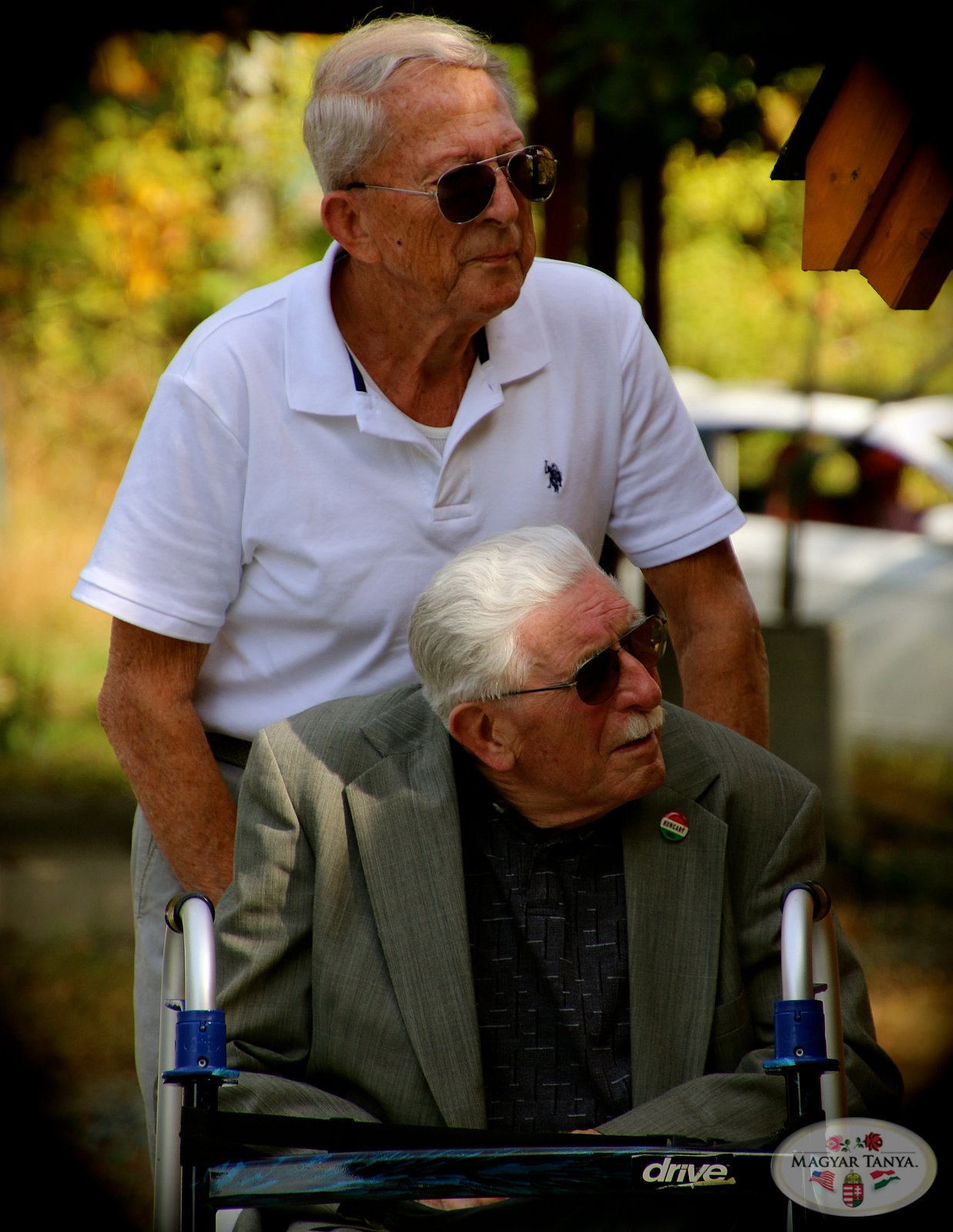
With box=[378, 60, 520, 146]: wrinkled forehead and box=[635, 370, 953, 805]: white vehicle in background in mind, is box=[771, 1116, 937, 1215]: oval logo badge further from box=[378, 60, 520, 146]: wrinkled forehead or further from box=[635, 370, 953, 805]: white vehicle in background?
box=[635, 370, 953, 805]: white vehicle in background

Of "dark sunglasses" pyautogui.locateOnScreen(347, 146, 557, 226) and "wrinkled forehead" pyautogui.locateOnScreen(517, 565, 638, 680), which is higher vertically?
"dark sunglasses" pyautogui.locateOnScreen(347, 146, 557, 226)

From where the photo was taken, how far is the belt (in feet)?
8.36

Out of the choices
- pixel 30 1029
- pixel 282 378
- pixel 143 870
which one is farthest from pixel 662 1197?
pixel 30 1029

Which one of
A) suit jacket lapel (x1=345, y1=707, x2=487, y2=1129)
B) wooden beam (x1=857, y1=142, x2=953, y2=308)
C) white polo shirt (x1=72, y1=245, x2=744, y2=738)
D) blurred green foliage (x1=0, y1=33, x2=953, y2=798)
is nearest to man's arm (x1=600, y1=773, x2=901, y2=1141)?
suit jacket lapel (x1=345, y1=707, x2=487, y2=1129)

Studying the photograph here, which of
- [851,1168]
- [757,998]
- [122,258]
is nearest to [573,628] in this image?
[757,998]

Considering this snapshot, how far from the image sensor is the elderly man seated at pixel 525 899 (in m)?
2.16

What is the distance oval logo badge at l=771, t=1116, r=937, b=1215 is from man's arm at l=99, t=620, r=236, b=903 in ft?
3.33

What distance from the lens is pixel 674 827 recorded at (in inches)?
88.5

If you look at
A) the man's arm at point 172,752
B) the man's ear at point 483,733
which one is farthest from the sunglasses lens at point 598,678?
the man's arm at point 172,752

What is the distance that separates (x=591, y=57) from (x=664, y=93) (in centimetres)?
28

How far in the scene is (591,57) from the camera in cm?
479

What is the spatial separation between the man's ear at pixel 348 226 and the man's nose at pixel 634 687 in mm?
746

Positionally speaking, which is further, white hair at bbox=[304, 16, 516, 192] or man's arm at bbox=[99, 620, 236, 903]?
man's arm at bbox=[99, 620, 236, 903]

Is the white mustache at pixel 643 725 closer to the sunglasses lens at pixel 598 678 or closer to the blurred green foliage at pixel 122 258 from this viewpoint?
the sunglasses lens at pixel 598 678
